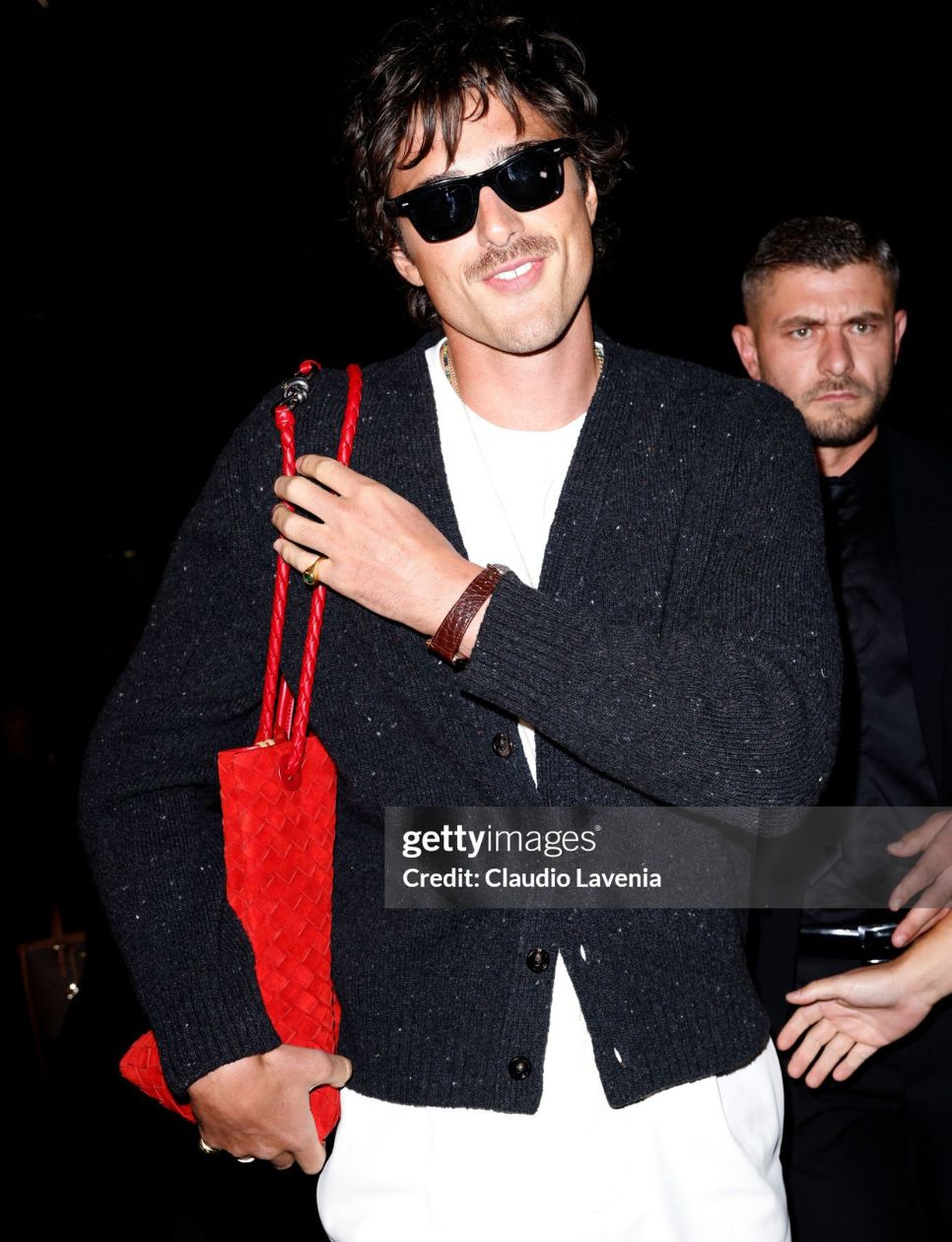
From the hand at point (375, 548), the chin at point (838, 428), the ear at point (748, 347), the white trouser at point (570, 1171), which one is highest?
the ear at point (748, 347)

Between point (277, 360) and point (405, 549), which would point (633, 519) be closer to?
point (405, 549)

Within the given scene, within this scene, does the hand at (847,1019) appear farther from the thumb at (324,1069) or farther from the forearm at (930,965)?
the thumb at (324,1069)

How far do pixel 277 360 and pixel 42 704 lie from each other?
84.5 inches

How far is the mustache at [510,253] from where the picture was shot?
177cm

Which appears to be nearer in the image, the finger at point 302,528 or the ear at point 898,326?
the finger at point 302,528

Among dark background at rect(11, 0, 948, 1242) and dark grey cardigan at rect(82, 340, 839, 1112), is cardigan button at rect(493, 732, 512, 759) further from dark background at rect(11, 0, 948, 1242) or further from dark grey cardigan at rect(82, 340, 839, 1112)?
dark background at rect(11, 0, 948, 1242)

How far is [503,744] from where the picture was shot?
1.59 m

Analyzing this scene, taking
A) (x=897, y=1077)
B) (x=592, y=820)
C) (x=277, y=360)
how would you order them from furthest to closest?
(x=277, y=360), (x=897, y=1077), (x=592, y=820)

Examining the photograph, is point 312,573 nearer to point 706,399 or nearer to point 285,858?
point 285,858

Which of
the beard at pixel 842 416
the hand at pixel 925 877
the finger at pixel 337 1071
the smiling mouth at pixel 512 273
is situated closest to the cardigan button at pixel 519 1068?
the finger at pixel 337 1071


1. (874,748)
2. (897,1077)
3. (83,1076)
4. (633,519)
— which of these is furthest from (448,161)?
(83,1076)

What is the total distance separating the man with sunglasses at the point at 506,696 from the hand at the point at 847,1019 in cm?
54

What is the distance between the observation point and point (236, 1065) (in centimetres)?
154

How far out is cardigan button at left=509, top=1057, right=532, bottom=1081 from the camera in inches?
58.6
